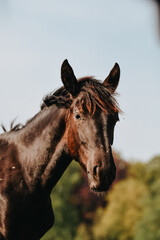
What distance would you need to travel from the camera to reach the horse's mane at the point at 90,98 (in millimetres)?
5309

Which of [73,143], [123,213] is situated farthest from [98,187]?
[123,213]

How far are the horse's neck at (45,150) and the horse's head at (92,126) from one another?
0.58 ft

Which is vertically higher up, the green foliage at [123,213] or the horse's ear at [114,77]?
the horse's ear at [114,77]

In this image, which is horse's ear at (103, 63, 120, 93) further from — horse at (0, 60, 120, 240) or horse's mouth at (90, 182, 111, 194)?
horse's mouth at (90, 182, 111, 194)

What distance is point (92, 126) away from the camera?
518cm

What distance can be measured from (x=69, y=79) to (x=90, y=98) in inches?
18.9

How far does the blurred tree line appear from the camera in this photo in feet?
156

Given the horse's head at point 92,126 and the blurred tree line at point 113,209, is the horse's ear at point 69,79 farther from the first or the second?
the blurred tree line at point 113,209

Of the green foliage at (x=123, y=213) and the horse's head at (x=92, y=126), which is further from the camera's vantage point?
the green foliage at (x=123, y=213)

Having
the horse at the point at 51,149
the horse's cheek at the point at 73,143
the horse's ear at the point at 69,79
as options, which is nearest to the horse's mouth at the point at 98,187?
the horse at the point at 51,149

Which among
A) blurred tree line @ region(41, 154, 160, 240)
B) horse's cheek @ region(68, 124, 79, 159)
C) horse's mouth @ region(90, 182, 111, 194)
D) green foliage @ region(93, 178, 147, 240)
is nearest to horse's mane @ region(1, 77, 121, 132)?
horse's cheek @ region(68, 124, 79, 159)

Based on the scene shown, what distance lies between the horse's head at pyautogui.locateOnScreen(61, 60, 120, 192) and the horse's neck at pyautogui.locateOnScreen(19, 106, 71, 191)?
0.18m

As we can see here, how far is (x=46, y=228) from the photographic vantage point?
560cm

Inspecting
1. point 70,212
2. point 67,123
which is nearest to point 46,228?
point 67,123
